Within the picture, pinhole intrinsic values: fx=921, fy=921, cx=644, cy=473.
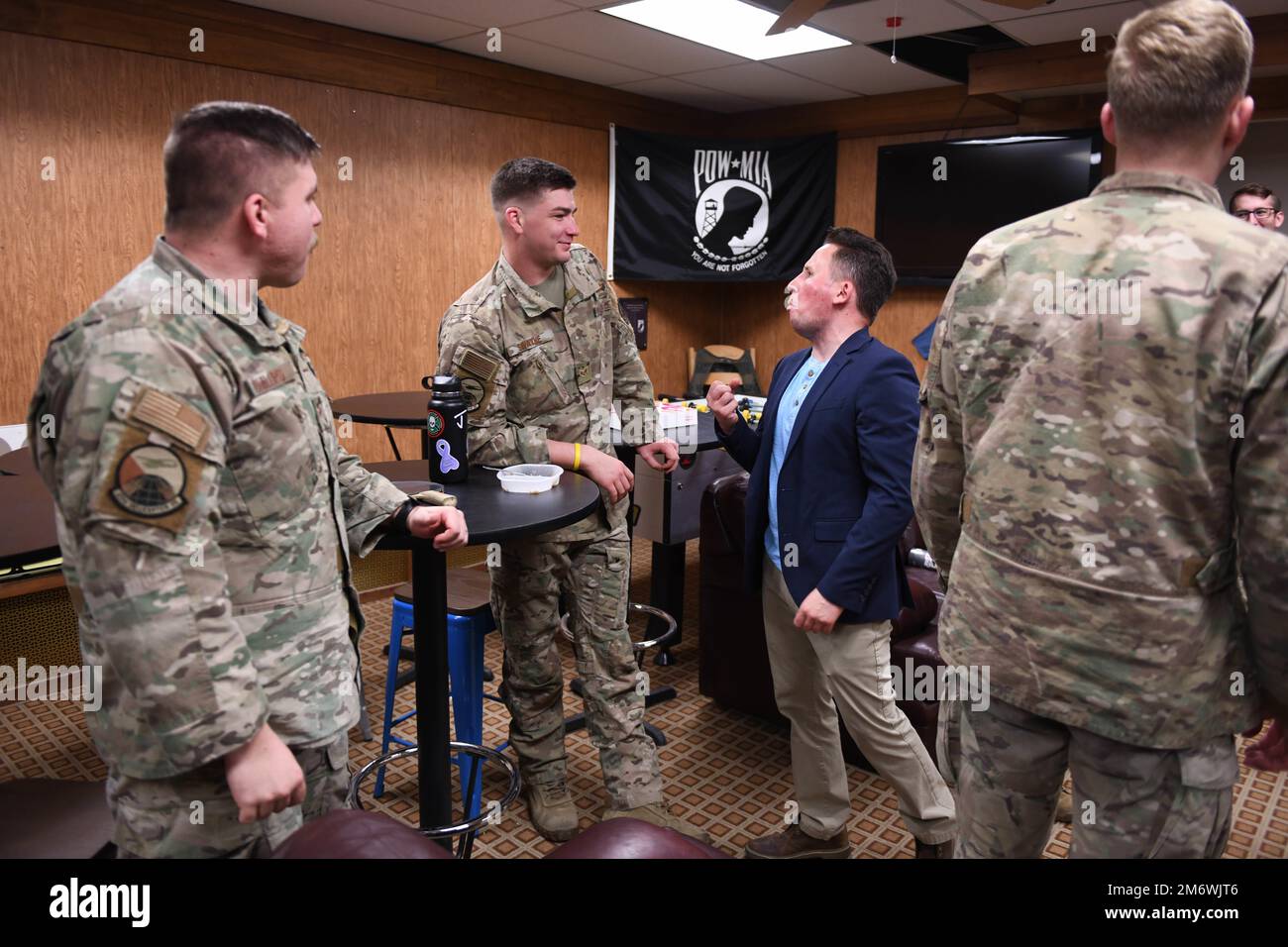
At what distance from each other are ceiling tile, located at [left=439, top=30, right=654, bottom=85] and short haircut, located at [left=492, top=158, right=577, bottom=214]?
252cm

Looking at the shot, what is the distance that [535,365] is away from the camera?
254 centimetres

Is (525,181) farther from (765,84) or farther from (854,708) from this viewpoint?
(765,84)

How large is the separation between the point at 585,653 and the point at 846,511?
901 mm

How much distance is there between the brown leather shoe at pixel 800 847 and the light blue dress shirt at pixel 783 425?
73 cm

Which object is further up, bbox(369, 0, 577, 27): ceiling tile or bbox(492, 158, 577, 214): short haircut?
bbox(369, 0, 577, 27): ceiling tile

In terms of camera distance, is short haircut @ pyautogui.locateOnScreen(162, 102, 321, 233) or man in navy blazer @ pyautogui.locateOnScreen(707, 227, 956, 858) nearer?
short haircut @ pyautogui.locateOnScreen(162, 102, 321, 233)

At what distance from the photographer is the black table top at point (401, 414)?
3471mm

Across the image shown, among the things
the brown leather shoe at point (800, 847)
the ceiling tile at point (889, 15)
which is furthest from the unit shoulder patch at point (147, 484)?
the ceiling tile at point (889, 15)

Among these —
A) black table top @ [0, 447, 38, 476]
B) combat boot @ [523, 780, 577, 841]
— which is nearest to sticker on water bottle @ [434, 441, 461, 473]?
combat boot @ [523, 780, 577, 841]

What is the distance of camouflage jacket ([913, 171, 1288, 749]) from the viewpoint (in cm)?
114

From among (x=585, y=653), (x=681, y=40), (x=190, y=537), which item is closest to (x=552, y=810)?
(x=585, y=653)

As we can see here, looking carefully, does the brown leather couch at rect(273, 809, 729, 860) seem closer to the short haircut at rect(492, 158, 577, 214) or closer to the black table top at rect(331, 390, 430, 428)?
the short haircut at rect(492, 158, 577, 214)
